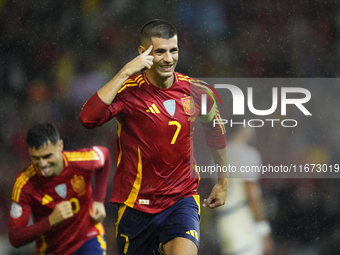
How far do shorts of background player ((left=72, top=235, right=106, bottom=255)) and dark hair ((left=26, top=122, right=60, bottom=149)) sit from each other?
965 millimetres

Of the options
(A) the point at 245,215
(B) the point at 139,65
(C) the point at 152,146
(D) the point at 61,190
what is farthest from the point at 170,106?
(A) the point at 245,215

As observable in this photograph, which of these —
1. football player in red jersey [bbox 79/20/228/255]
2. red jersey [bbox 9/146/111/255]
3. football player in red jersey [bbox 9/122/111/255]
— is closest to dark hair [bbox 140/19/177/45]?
football player in red jersey [bbox 79/20/228/255]

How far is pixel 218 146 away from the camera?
3.55 meters

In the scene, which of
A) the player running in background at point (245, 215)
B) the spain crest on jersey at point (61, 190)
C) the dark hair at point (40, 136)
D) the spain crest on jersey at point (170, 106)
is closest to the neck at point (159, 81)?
the spain crest on jersey at point (170, 106)

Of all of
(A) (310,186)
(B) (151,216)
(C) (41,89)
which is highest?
(C) (41,89)

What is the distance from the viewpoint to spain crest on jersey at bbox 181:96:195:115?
322 cm

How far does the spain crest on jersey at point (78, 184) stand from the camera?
4.18 meters

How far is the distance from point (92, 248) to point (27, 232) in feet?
1.94

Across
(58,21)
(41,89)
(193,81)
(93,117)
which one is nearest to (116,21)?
(58,21)

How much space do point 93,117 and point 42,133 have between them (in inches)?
52.4

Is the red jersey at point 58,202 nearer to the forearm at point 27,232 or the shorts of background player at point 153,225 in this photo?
the forearm at point 27,232

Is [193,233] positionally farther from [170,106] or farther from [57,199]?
[57,199]

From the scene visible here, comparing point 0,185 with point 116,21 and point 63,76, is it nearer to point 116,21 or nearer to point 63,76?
point 63,76

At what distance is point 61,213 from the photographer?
3832 millimetres
